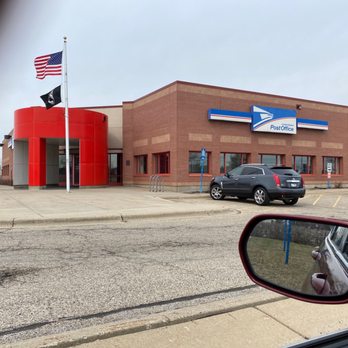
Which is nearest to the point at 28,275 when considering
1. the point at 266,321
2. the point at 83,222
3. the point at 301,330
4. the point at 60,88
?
the point at 266,321

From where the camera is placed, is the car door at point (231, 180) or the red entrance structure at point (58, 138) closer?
the car door at point (231, 180)

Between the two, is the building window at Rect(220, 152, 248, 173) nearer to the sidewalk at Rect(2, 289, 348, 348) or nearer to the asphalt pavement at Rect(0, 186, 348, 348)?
the asphalt pavement at Rect(0, 186, 348, 348)

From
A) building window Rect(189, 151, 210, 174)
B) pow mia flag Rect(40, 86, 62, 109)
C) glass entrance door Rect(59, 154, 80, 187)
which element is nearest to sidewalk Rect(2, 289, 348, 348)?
pow mia flag Rect(40, 86, 62, 109)

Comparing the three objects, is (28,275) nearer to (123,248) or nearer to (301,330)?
(123,248)

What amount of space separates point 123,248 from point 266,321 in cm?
416

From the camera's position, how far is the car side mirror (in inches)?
71.9

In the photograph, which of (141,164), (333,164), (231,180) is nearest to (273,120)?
(333,164)

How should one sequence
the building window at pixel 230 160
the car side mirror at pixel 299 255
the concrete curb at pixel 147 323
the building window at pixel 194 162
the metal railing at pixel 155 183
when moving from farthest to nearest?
the building window at pixel 230 160, the metal railing at pixel 155 183, the building window at pixel 194 162, the concrete curb at pixel 147 323, the car side mirror at pixel 299 255

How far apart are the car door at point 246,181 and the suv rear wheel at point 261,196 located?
329mm

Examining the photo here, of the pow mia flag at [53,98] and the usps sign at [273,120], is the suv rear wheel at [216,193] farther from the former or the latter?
the pow mia flag at [53,98]

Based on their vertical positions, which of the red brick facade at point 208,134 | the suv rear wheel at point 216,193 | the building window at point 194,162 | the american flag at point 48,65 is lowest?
the suv rear wheel at point 216,193

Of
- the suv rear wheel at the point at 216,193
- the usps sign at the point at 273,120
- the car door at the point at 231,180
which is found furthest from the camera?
the usps sign at the point at 273,120

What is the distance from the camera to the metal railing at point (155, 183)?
2509 cm

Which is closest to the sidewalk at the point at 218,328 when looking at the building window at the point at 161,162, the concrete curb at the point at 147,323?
the concrete curb at the point at 147,323
